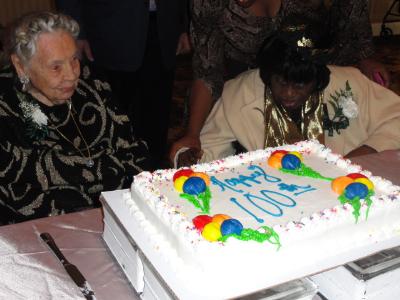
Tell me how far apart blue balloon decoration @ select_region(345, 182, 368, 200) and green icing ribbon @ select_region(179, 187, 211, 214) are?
33 cm

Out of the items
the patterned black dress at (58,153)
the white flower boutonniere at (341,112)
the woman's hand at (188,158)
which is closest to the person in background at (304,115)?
the white flower boutonniere at (341,112)

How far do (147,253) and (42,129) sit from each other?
92 centimetres

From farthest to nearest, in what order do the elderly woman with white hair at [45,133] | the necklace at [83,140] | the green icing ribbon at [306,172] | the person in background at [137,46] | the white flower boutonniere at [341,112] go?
the person in background at [137,46] → the white flower boutonniere at [341,112] → the necklace at [83,140] → the elderly woman with white hair at [45,133] → the green icing ribbon at [306,172]

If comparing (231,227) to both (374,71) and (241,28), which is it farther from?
(374,71)

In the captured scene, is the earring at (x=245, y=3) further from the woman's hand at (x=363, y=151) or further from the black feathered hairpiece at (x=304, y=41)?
the woman's hand at (x=363, y=151)

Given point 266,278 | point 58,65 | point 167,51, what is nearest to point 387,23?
point 167,51

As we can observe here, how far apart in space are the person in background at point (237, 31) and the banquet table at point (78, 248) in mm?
643

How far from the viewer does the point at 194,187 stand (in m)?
1.31

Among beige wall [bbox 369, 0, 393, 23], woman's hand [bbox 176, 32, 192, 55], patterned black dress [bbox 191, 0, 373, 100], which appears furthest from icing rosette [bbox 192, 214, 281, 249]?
beige wall [bbox 369, 0, 393, 23]

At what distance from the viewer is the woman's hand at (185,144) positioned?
2.01 metres

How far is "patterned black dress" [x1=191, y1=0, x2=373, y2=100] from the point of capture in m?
2.15

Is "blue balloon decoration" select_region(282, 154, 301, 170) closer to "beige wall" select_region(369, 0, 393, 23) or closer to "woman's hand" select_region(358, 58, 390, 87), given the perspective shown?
"woman's hand" select_region(358, 58, 390, 87)

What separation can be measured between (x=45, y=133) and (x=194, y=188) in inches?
31.8

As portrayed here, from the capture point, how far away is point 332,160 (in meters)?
1.56
